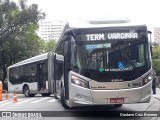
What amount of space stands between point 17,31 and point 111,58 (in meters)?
41.1

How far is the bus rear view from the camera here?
11.7 m

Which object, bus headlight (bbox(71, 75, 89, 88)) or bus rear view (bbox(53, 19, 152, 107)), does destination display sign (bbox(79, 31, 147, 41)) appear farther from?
bus headlight (bbox(71, 75, 89, 88))

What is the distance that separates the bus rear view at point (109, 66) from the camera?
38.3 feet

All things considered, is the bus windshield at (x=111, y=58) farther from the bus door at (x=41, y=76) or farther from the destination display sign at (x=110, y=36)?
the bus door at (x=41, y=76)

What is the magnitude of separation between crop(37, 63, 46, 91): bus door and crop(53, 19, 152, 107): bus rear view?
1383cm

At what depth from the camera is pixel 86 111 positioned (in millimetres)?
14430

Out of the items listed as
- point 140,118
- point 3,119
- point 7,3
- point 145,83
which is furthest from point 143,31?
point 7,3

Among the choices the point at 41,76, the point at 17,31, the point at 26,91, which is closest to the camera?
the point at 41,76

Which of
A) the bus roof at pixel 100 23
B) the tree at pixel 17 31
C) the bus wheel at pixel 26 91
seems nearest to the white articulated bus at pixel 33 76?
the bus wheel at pixel 26 91

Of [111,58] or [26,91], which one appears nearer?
[111,58]

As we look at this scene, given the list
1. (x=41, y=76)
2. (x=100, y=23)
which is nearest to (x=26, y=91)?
(x=41, y=76)

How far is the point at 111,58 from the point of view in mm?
11961

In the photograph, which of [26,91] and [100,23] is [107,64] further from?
[26,91]

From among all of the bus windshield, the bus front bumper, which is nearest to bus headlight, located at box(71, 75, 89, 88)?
the bus front bumper
